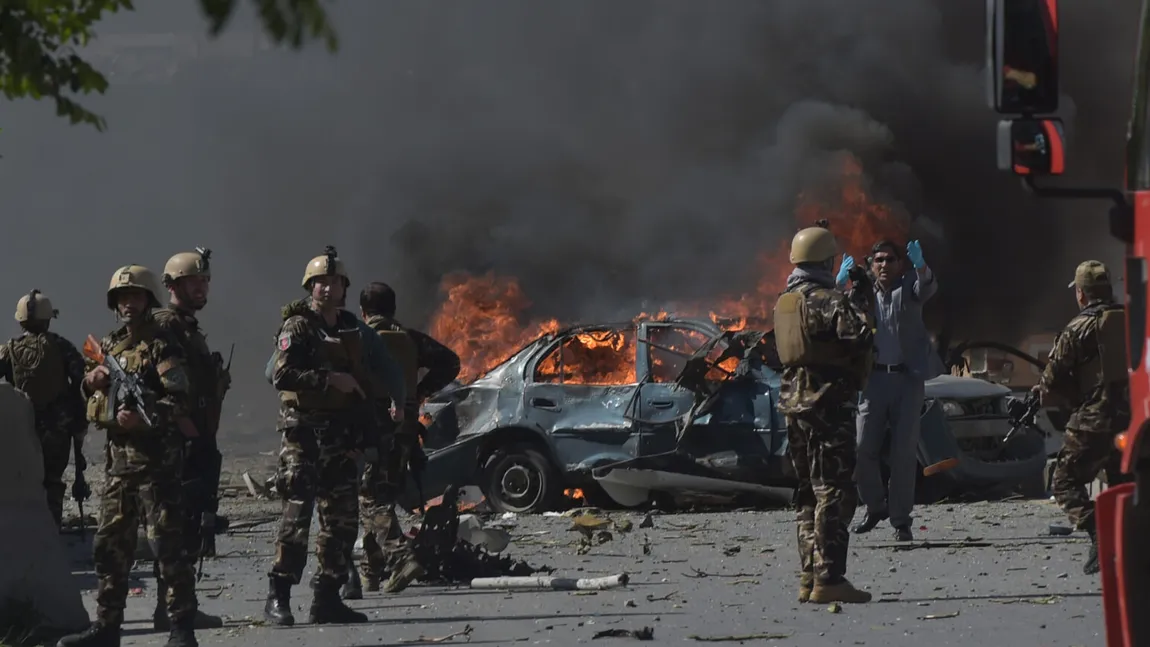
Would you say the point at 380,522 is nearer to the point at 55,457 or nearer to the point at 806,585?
the point at 806,585

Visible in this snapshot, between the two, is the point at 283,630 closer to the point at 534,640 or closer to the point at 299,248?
the point at 534,640

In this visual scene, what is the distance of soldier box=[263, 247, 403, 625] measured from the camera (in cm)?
806

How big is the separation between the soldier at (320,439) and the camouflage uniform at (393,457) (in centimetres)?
96

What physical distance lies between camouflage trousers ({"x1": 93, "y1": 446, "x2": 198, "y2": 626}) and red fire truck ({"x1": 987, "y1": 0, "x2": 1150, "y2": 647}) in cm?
402

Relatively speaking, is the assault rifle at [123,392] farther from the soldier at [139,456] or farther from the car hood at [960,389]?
the car hood at [960,389]

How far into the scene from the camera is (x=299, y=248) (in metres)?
33.1

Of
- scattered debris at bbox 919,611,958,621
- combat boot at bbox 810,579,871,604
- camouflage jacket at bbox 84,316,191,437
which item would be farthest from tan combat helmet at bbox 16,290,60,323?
scattered debris at bbox 919,611,958,621

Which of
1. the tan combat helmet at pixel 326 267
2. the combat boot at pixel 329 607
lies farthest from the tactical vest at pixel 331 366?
the combat boot at pixel 329 607

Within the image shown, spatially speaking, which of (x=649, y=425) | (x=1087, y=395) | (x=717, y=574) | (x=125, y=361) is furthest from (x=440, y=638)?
(x=649, y=425)

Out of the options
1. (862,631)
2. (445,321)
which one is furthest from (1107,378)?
(445,321)

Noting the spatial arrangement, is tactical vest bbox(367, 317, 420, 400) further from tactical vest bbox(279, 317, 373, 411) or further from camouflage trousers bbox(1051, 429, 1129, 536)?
camouflage trousers bbox(1051, 429, 1129, 536)

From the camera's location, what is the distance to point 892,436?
10734mm

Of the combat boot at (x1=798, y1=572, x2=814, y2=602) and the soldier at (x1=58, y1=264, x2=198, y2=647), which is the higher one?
the soldier at (x1=58, y1=264, x2=198, y2=647)

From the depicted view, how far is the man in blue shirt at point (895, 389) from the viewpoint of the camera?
10609 mm
